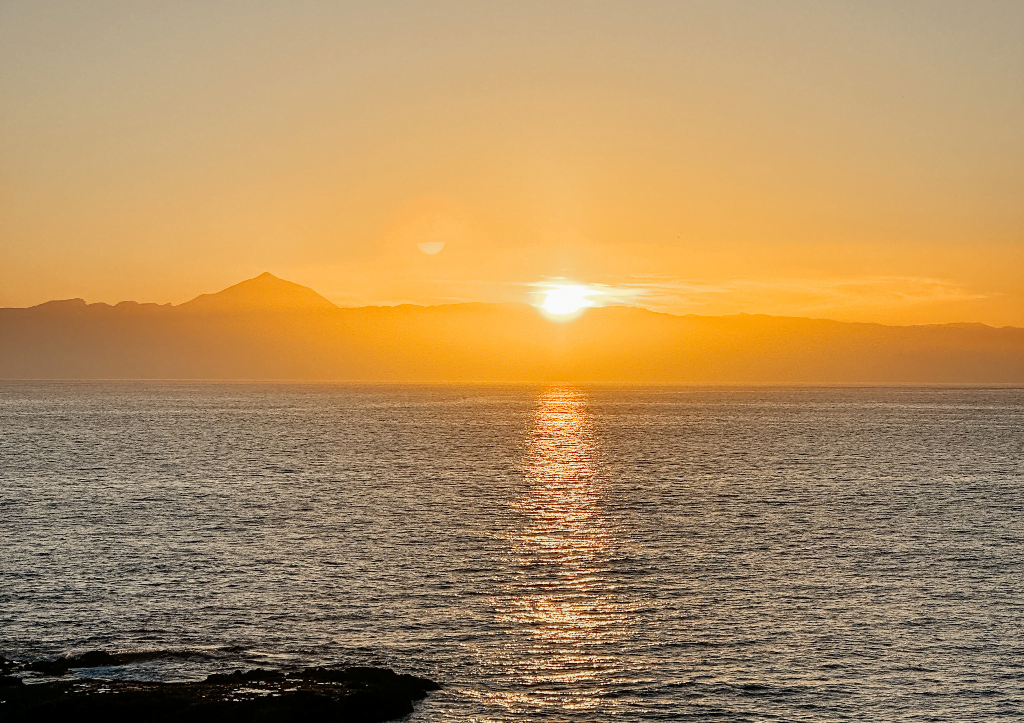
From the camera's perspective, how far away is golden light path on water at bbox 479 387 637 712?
36.3m

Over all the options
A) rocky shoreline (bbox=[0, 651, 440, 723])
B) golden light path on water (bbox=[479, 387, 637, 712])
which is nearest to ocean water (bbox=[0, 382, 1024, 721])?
golden light path on water (bbox=[479, 387, 637, 712])

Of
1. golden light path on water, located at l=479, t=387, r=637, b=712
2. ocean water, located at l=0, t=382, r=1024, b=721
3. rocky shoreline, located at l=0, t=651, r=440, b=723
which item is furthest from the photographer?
ocean water, located at l=0, t=382, r=1024, b=721

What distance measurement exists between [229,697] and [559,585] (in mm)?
23120

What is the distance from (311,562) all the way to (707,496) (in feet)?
143

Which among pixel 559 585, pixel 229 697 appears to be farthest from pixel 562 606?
pixel 229 697

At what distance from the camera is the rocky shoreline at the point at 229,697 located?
103ft

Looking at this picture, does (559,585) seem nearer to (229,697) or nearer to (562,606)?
(562,606)

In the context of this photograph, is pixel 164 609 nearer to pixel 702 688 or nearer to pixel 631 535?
pixel 702 688

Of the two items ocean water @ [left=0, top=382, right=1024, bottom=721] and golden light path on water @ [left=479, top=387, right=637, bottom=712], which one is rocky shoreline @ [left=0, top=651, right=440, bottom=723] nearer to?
ocean water @ [left=0, top=382, right=1024, bottom=721]

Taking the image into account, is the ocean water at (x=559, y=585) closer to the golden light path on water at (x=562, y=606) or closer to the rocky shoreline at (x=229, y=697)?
the golden light path on water at (x=562, y=606)

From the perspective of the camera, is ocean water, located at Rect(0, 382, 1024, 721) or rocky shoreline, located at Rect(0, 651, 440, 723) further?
ocean water, located at Rect(0, 382, 1024, 721)

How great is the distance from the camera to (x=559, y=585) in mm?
52750

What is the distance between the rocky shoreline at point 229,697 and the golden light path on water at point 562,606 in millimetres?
4100

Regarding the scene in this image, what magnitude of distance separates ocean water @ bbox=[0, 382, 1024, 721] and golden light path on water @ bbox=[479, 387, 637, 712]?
0.19m
